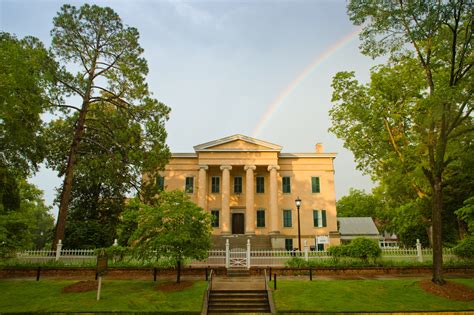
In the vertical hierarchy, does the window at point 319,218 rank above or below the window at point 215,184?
below

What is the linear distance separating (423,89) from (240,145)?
678 inches

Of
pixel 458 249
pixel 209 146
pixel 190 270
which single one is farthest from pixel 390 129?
pixel 209 146

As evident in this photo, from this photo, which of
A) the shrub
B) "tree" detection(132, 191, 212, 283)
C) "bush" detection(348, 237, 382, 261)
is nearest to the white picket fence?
the shrub

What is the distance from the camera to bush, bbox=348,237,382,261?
18.9 meters

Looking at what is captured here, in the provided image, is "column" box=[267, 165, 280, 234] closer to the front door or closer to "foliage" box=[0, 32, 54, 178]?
the front door

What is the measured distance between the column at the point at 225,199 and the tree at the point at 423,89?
1405cm

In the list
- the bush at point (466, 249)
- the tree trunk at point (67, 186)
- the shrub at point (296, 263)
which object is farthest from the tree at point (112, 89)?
the bush at point (466, 249)

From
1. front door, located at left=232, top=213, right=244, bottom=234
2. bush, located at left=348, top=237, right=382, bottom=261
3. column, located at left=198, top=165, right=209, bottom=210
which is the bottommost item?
bush, located at left=348, top=237, right=382, bottom=261

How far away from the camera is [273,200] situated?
108ft

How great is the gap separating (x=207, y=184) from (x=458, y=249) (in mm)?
22177

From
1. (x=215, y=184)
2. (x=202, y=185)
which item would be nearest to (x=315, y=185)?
(x=215, y=184)

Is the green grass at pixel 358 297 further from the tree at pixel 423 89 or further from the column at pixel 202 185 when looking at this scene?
the column at pixel 202 185

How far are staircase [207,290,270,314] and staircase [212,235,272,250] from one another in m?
15.2

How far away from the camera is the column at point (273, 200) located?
3231 centimetres
